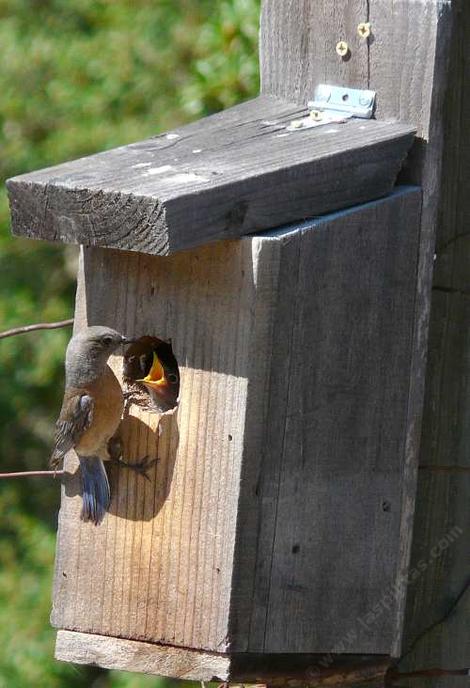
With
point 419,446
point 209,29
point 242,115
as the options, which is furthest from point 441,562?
point 209,29

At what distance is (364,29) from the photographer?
294 cm

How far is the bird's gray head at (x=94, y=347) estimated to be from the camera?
2.92 meters

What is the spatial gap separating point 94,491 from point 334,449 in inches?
21.7

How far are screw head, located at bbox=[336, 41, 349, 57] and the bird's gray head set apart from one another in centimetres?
80

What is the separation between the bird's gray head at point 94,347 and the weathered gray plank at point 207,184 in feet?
0.96

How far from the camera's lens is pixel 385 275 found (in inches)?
113

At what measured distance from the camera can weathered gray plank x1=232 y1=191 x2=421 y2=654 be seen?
2717 millimetres

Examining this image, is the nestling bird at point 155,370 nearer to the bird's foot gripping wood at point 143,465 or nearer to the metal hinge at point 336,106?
the bird's foot gripping wood at point 143,465

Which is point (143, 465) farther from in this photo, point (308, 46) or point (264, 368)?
point (308, 46)

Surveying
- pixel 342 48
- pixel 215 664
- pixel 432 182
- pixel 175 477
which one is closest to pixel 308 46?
pixel 342 48

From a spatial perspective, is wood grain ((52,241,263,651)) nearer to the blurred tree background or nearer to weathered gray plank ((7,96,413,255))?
weathered gray plank ((7,96,413,255))

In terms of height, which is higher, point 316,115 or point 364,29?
point 364,29

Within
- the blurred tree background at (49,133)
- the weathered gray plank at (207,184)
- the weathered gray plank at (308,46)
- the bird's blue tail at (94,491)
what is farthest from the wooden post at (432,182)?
the blurred tree background at (49,133)

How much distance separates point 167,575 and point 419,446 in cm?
65
